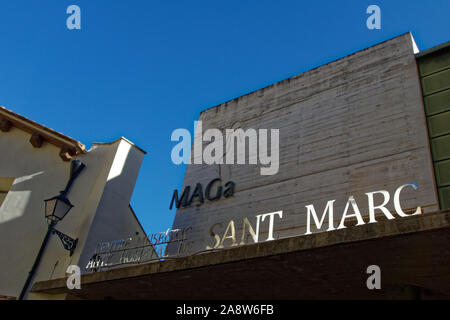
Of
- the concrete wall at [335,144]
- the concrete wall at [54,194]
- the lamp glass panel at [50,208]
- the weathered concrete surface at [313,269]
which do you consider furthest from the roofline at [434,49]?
the lamp glass panel at [50,208]

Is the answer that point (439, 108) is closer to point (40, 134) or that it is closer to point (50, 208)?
point (50, 208)

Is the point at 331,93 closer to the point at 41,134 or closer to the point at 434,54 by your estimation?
the point at 434,54

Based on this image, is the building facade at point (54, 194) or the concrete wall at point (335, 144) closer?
the concrete wall at point (335, 144)

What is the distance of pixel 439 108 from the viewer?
10.2 metres

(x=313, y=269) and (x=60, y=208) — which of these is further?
(x=60, y=208)

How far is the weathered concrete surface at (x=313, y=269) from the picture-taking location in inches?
216

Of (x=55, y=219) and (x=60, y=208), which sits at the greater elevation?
(x=60, y=208)

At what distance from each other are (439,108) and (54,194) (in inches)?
409

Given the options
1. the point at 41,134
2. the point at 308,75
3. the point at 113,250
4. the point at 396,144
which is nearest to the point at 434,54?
the point at 396,144

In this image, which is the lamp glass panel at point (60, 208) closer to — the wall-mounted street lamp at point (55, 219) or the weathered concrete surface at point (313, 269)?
the wall-mounted street lamp at point (55, 219)

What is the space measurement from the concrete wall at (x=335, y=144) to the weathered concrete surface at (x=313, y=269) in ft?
10.2

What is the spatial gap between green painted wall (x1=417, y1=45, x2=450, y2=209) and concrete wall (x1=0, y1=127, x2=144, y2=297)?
819 cm

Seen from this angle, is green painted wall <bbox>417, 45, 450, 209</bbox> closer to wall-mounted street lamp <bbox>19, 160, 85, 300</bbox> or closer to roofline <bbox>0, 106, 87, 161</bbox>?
wall-mounted street lamp <bbox>19, 160, 85, 300</bbox>

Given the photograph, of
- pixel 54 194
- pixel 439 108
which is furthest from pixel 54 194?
pixel 439 108
